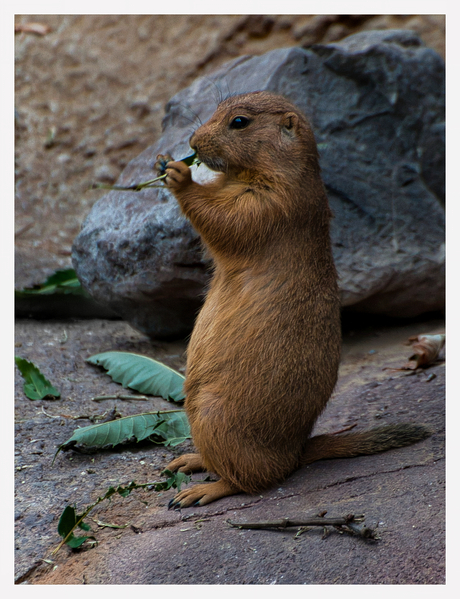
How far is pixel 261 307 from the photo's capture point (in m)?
4.25

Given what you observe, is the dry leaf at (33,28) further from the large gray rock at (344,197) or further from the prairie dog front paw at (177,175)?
the prairie dog front paw at (177,175)

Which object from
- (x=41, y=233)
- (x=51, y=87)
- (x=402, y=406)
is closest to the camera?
(x=402, y=406)

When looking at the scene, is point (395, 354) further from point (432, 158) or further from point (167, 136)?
point (167, 136)

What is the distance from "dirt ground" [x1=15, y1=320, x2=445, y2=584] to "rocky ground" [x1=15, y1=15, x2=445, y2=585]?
0.01m

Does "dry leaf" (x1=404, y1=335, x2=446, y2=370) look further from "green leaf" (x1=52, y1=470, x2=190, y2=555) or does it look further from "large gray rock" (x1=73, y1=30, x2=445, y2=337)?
"green leaf" (x1=52, y1=470, x2=190, y2=555)

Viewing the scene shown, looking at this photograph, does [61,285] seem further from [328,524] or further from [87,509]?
[328,524]

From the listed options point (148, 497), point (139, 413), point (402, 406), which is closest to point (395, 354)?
point (402, 406)

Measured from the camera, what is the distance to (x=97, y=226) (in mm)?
7109

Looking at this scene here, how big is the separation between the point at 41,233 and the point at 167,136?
12.1ft

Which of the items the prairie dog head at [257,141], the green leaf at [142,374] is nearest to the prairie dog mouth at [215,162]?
the prairie dog head at [257,141]

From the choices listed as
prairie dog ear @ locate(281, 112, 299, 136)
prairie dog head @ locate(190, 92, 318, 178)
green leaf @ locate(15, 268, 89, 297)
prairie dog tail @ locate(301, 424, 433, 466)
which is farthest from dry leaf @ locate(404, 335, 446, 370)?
green leaf @ locate(15, 268, 89, 297)

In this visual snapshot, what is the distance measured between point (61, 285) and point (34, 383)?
7.66 ft

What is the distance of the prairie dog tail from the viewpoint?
15.0 feet

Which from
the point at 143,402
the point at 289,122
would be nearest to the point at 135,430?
the point at 143,402
